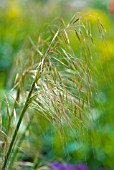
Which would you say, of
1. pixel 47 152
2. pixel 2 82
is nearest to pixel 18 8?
pixel 2 82

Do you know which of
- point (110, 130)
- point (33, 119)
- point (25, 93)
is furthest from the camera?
point (110, 130)

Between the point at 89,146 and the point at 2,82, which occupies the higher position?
the point at 2,82

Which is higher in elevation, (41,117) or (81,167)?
(41,117)

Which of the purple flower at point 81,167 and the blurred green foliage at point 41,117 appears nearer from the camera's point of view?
the blurred green foliage at point 41,117

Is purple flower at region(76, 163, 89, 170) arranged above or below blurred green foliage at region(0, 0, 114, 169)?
below

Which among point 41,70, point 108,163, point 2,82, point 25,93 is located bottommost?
point 108,163

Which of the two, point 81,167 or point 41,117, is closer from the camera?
point 41,117

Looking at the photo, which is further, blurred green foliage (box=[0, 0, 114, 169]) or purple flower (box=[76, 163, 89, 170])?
purple flower (box=[76, 163, 89, 170])

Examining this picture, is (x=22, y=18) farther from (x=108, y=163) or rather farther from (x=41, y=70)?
(x=41, y=70)

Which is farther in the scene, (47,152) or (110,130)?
(110,130)

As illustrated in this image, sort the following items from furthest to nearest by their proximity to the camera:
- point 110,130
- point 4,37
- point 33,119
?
1. point 4,37
2. point 110,130
3. point 33,119

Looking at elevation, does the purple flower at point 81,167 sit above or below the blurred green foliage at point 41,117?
below
